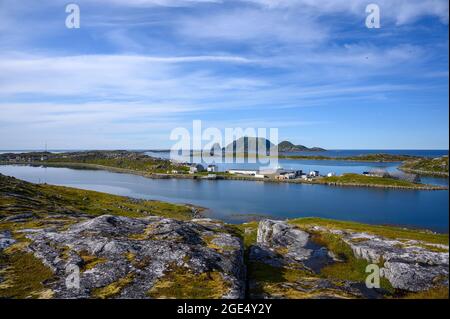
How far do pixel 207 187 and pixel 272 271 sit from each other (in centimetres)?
16393

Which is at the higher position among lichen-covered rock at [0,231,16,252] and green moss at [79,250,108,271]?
lichen-covered rock at [0,231,16,252]

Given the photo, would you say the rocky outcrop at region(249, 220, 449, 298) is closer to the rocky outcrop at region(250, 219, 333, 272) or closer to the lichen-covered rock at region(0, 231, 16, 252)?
the rocky outcrop at region(250, 219, 333, 272)

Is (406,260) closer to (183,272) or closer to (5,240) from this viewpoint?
(183,272)

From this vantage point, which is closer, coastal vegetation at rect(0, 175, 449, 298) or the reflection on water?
coastal vegetation at rect(0, 175, 449, 298)

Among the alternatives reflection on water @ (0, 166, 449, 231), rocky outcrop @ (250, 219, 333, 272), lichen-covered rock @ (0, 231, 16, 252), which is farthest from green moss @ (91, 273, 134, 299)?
reflection on water @ (0, 166, 449, 231)

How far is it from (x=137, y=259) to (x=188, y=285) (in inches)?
242

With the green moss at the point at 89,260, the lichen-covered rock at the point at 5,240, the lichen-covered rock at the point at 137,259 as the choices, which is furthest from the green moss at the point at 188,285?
the lichen-covered rock at the point at 5,240

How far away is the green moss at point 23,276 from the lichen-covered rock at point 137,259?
69 cm

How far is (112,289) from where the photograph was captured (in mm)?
24391

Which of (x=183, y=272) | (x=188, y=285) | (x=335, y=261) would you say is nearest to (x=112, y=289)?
(x=188, y=285)

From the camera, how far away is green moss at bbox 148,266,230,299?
23.6 metres

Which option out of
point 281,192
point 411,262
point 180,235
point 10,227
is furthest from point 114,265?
point 281,192
